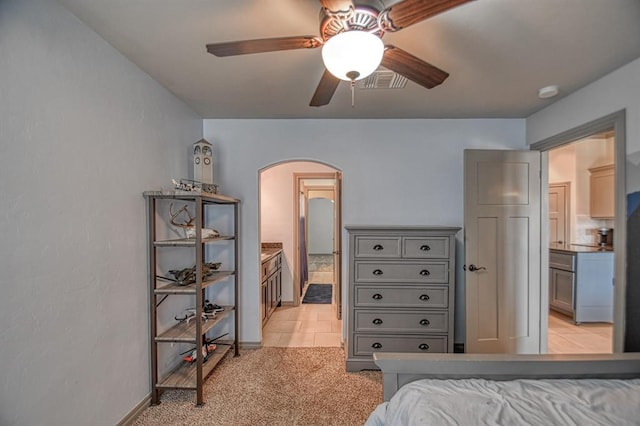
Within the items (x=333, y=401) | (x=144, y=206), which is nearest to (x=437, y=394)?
(x=333, y=401)

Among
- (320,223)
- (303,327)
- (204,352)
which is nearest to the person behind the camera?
(204,352)

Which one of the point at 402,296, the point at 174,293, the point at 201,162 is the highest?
the point at 201,162

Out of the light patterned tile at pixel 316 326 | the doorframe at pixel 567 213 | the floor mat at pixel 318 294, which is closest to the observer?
the light patterned tile at pixel 316 326

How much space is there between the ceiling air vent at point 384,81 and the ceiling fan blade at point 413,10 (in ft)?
3.01

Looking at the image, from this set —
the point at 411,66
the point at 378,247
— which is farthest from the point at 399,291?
the point at 411,66

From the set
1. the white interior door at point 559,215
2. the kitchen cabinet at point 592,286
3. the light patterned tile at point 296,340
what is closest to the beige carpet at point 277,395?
the light patterned tile at point 296,340

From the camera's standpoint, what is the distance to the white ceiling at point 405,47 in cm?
145

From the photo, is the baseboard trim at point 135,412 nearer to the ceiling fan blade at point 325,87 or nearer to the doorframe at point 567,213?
the ceiling fan blade at point 325,87

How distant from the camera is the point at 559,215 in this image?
4668mm

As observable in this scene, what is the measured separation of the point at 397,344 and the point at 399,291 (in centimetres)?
49

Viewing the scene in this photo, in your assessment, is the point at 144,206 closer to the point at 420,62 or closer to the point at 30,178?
the point at 30,178

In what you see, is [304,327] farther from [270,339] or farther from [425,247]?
[425,247]

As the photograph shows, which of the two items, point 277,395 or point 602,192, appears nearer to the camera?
point 277,395

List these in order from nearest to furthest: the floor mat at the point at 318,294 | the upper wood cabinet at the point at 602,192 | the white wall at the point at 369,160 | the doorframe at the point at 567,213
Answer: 1. the white wall at the point at 369,160
2. the upper wood cabinet at the point at 602,192
3. the doorframe at the point at 567,213
4. the floor mat at the point at 318,294
